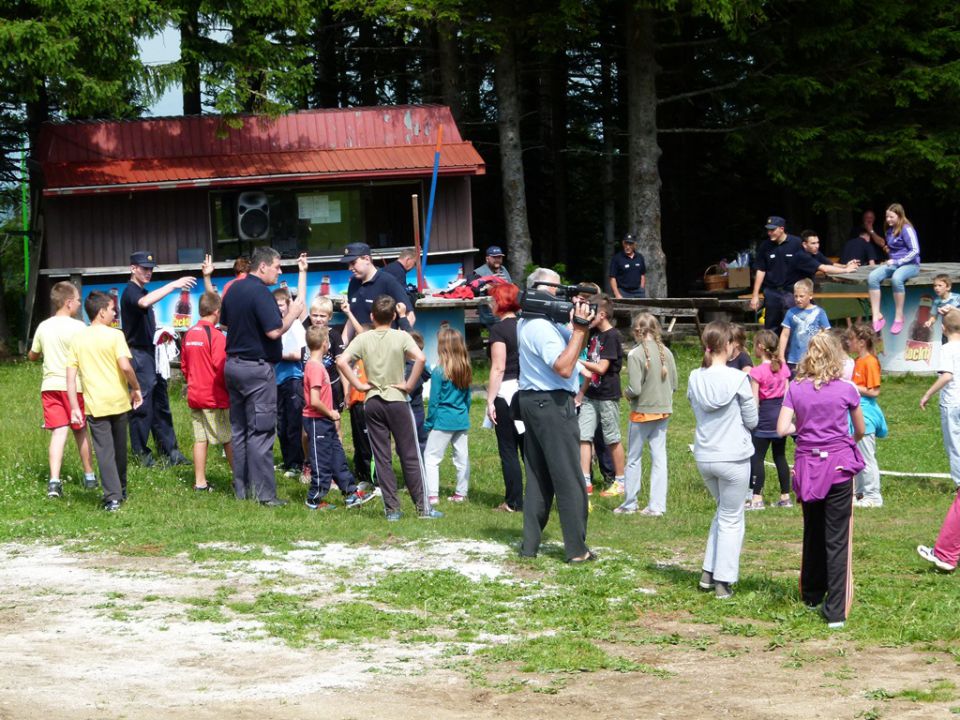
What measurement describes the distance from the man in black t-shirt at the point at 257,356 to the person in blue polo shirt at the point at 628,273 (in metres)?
13.3

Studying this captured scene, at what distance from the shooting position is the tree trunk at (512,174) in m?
26.2

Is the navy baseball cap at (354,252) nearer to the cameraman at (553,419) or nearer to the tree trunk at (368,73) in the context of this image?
the cameraman at (553,419)

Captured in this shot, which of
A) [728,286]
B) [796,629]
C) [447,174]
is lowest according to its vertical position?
[796,629]

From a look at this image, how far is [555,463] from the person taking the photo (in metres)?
8.81

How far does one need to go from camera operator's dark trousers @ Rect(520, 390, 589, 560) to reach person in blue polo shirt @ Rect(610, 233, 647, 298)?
1526 cm

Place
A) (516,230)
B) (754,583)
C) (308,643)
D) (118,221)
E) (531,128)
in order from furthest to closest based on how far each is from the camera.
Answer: (531,128) → (516,230) → (118,221) → (754,583) → (308,643)

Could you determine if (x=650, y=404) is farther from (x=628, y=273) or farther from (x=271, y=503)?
(x=628, y=273)

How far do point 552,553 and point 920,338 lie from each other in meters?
12.8

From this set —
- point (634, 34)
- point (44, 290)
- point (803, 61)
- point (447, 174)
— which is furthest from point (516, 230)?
point (44, 290)

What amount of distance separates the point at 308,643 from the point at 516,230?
1984cm

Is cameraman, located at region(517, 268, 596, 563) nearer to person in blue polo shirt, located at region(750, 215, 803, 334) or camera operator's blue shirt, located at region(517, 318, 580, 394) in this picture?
camera operator's blue shirt, located at region(517, 318, 580, 394)

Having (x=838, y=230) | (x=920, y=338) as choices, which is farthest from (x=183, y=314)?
(x=838, y=230)

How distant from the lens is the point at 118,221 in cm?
2428

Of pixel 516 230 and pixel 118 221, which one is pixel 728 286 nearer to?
pixel 516 230
